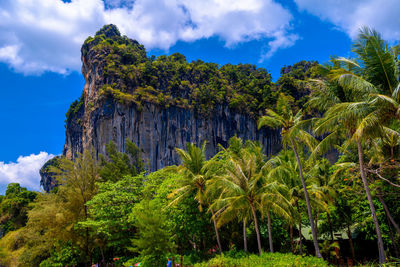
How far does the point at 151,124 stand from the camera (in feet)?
129

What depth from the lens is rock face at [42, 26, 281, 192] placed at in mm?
37875

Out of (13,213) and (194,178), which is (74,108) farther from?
(194,178)

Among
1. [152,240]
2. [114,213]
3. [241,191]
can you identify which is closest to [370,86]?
[241,191]

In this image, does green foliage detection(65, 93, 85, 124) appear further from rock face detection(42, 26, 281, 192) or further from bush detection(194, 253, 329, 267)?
bush detection(194, 253, 329, 267)

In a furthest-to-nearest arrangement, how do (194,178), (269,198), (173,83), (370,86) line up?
(173,83)
(194,178)
(269,198)
(370,86)

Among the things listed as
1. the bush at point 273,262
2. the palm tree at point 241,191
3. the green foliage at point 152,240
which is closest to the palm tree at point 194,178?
the palm tree at point 241,191

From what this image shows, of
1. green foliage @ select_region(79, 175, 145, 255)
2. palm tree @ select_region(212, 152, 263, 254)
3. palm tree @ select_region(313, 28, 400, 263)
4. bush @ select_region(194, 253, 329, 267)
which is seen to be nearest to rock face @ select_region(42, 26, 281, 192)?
green foliage @ select_region(79, 175, 145, 255)

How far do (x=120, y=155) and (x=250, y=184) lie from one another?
15393 mm

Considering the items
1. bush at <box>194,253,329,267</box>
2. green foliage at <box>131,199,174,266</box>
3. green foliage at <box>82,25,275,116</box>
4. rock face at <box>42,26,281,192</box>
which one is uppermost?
green foliage at <box>82,25,275,116</box>

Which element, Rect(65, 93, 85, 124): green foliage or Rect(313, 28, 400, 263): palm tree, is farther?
Rect(65, 93, 85, 124): green foliage

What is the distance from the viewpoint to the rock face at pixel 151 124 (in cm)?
3788

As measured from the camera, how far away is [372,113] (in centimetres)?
789

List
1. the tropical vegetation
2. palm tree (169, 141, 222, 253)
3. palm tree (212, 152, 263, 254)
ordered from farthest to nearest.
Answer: palm tree (169, 141, 222, 253) → palm tree (212, 152, 263, 254) → the tropical vegetation

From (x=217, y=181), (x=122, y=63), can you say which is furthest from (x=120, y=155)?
(x=122, y=63)
